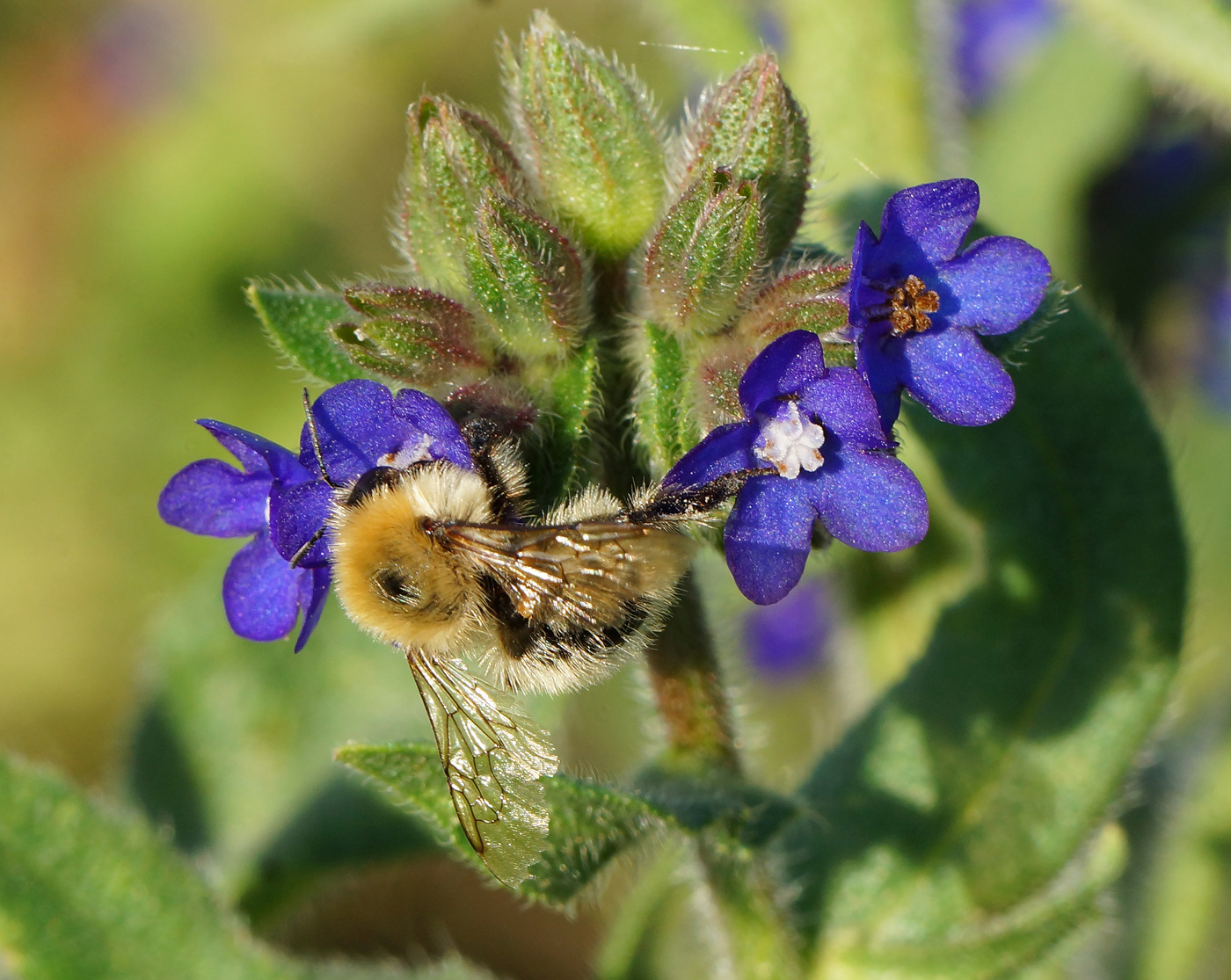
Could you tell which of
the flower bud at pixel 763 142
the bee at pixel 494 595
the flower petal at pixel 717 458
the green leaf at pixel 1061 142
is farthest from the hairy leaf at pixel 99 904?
the green leaf at pixel 1061 142

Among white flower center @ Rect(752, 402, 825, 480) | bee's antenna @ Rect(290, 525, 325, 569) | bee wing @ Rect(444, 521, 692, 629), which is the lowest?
bee's antenna @ Rect(290, 525, 325, 569)

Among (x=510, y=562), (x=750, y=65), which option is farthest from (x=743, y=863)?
(x=750, y=65)

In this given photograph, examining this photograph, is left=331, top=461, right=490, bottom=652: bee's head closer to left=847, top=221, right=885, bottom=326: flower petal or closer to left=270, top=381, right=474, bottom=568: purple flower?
left=270, top=381, right=474, bottom=568: purple flower

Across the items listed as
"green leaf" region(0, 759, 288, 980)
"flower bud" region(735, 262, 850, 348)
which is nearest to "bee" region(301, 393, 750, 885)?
"flower bud" region(735, 262, 850, 348)

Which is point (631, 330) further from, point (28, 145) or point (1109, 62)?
point (28, 145)

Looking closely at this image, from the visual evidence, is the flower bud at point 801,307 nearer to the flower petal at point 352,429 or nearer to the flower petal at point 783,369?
the flower petal at point 783,369

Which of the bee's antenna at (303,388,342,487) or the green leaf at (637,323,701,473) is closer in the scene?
the bee's antenna at (303,388,342,487)
